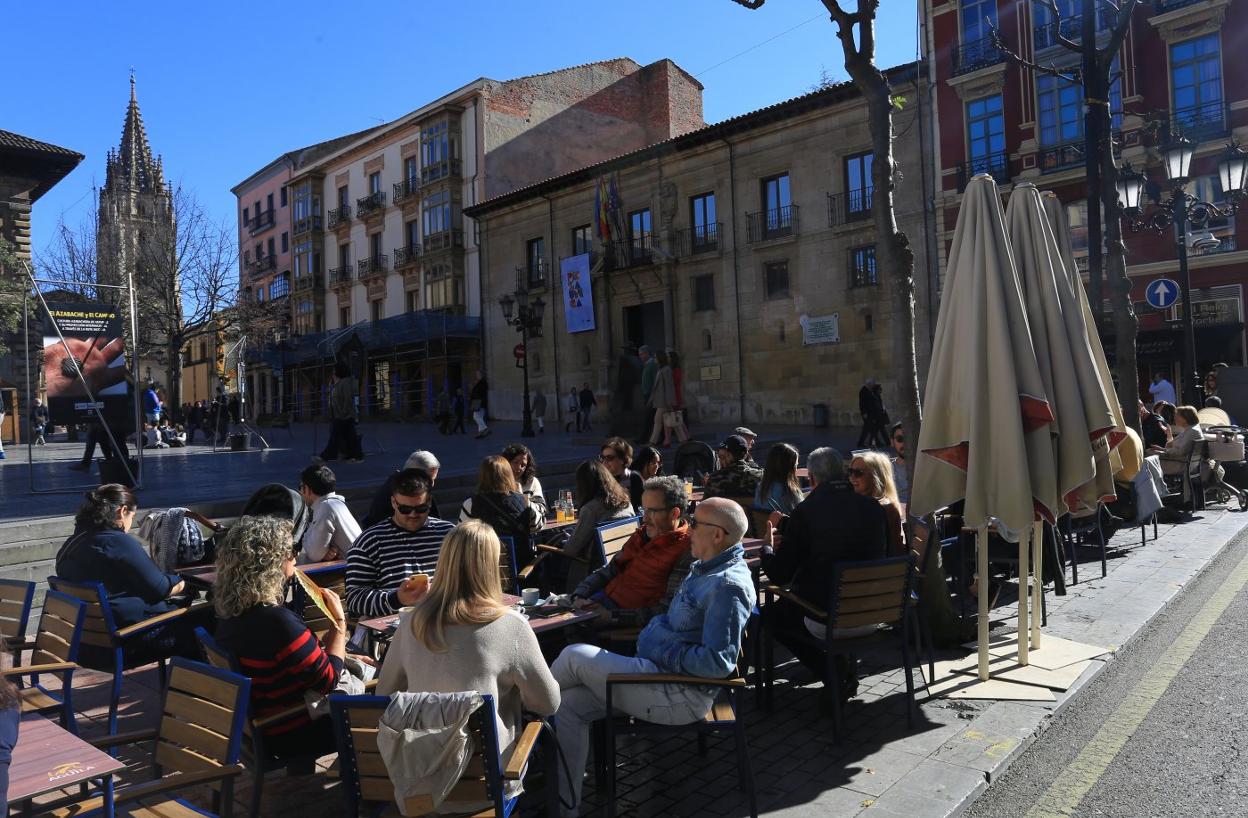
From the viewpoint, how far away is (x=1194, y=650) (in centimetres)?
556

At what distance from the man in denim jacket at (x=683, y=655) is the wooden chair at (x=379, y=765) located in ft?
2.64

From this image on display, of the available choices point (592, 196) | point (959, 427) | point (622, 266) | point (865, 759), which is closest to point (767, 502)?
point (959, 427)

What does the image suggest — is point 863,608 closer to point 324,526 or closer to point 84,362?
point 324,526

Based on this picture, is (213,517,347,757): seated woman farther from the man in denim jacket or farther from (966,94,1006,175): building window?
(966,94,1006,175): building window

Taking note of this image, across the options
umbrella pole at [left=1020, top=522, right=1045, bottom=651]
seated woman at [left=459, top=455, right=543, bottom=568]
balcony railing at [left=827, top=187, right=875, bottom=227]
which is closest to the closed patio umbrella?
umbrella pole at [left=1020, top=522, right=1045, bottom=651]

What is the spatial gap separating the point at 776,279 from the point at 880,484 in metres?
22.8

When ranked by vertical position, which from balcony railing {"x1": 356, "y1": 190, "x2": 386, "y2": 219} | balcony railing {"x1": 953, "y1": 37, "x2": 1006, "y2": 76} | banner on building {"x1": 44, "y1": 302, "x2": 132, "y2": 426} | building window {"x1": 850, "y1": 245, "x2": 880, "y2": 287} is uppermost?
balcony railing {"x1": 356, "y1": 190, "x2": 386, "y2": 219}

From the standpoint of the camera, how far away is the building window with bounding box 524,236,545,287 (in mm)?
34750

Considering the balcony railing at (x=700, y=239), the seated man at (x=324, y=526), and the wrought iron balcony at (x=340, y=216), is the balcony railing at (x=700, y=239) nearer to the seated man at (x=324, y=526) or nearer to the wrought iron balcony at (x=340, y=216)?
the wrought iron balcony at (x=340, y=216)

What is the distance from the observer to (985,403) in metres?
4.87

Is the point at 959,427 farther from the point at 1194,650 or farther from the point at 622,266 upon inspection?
the point at 622,266

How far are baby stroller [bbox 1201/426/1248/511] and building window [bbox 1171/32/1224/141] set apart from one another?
13364 mm

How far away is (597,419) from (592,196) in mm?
8325

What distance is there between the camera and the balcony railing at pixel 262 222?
53.9 metres
